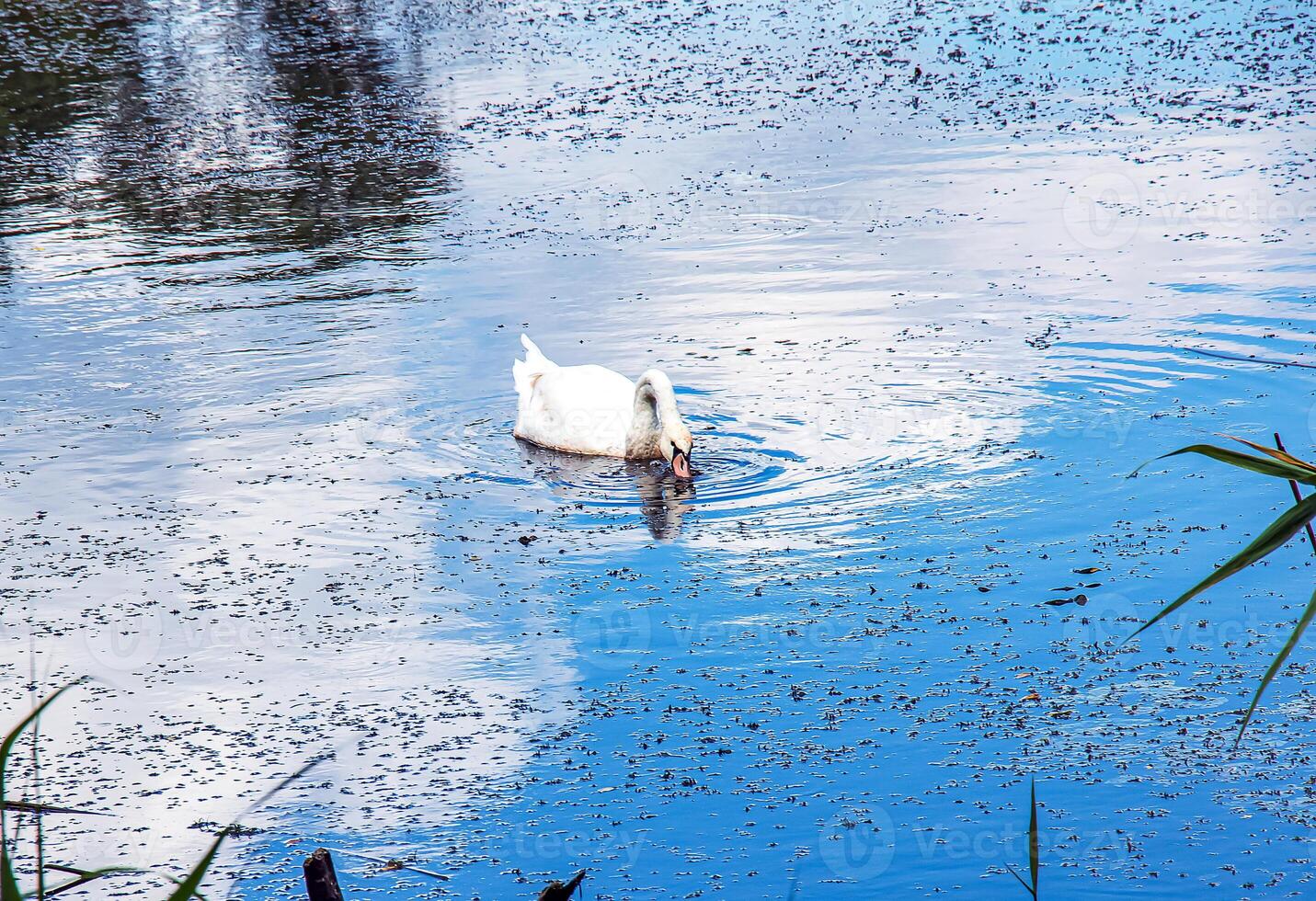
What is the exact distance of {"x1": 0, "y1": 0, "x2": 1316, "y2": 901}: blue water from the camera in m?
5.77

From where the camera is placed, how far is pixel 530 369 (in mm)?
10625

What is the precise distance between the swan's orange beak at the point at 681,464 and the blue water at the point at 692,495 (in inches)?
5.8

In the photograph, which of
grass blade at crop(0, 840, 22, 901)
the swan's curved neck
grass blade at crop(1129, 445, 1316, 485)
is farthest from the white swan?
grass blade at crop(0, 840, 22, 901)

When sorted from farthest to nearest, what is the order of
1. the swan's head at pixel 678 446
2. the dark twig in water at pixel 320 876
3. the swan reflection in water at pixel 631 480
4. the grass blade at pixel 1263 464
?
the swan's head at pixel 678 446 < the swan reflection in water at pixel 631 480 < the dark twig in water at pixel 320 876 < the grass blade at pixel 1263 464

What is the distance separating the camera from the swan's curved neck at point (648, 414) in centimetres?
948

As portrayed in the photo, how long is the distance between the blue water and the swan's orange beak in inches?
5.8

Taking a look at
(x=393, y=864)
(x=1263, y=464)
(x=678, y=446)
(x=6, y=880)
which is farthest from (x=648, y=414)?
(x=6, y=880)

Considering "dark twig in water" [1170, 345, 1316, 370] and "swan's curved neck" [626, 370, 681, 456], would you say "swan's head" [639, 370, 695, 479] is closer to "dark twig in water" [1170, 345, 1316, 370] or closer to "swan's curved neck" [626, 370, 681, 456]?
"swan's curved neck" [626, 370, 681, 456]

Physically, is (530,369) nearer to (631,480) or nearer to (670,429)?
(631,480)

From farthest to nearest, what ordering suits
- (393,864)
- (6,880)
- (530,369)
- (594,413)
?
(530,369)
(594,413)
(393,864)
(6,880)

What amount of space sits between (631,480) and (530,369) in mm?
1417

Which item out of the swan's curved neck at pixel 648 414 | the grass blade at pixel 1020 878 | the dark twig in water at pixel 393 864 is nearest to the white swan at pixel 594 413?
the swan's curved neck at pixel 648 414

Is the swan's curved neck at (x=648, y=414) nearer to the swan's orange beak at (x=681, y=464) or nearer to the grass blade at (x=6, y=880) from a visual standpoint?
the swan's orange beak at (x=681, y=464)

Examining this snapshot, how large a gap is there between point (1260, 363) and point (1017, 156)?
6.04 meters
